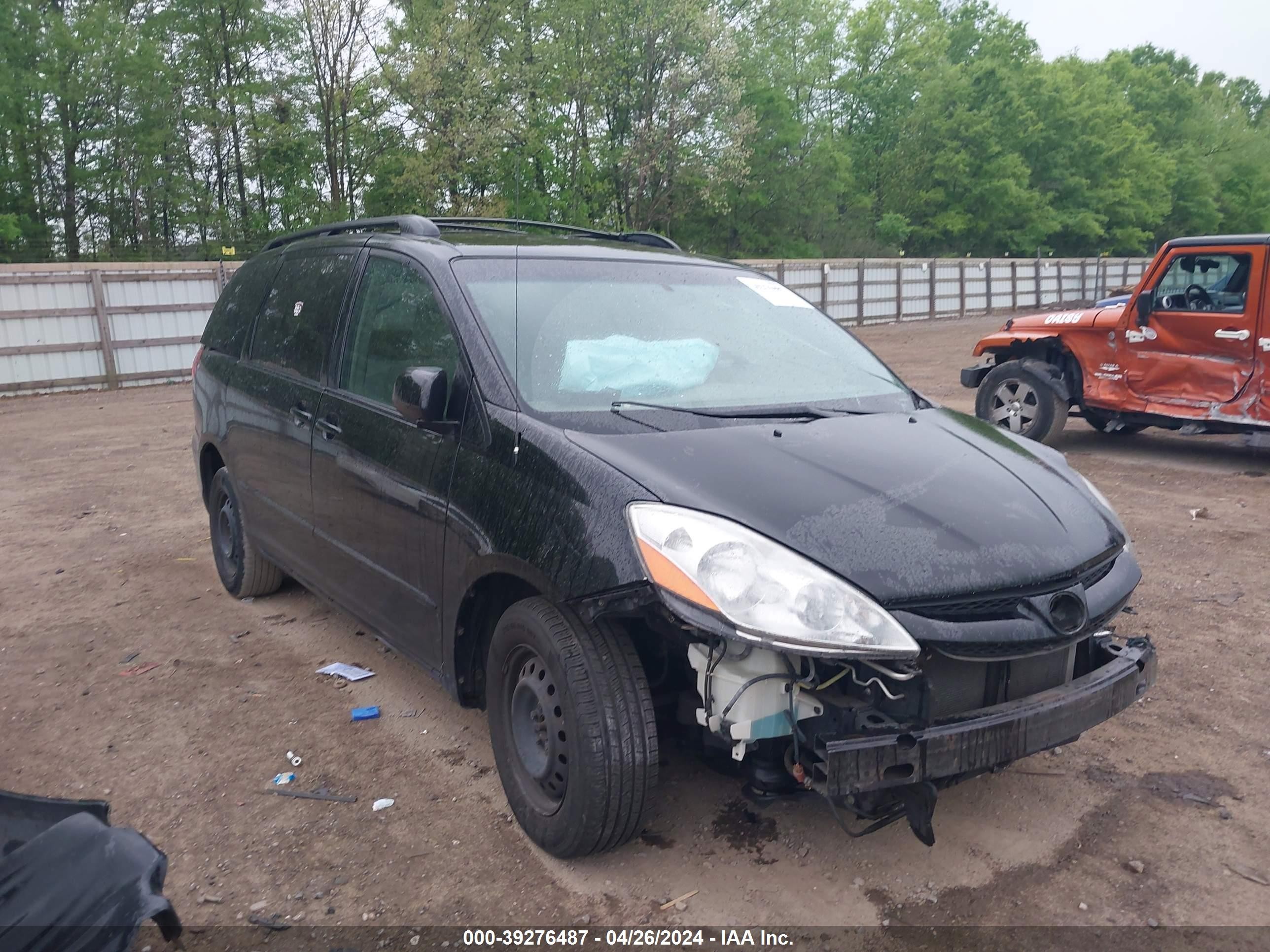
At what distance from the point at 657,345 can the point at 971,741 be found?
1705mm

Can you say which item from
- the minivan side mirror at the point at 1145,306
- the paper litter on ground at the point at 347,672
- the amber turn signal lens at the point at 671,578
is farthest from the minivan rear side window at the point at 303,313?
the minivan side mirror at the point at 1145,306

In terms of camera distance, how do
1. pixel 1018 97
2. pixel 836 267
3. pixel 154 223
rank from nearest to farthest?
pixel 836 267 → pixel 154 223 → pixel 1018 97

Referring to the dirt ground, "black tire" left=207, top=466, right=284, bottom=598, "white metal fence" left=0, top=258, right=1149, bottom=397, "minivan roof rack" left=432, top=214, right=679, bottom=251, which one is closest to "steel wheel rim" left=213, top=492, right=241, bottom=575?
"black tire" left=207, top=466, right=284, bottom=598

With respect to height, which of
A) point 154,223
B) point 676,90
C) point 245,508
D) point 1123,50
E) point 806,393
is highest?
point 1123,50

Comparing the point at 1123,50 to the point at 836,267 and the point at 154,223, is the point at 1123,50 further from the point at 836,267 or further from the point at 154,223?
the point at 154,223

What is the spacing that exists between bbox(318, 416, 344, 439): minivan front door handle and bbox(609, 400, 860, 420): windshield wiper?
1.31m

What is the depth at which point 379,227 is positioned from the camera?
4375 millimetres

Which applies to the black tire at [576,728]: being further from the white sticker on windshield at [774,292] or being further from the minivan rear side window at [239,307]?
the minivan rear side window at [239,307]

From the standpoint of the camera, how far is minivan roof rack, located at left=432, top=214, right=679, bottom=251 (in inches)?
177

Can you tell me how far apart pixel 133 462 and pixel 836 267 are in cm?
2203

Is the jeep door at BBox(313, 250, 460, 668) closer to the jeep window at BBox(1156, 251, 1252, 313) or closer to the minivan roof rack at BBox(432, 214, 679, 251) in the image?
the minivan roof rack at BBox(432, 214, 679, 251)

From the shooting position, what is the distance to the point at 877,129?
52188 mm

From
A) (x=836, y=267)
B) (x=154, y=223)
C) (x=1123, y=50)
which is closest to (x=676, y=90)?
(x=836, y=267)

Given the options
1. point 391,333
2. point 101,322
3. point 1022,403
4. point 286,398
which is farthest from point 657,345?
point 101,322
